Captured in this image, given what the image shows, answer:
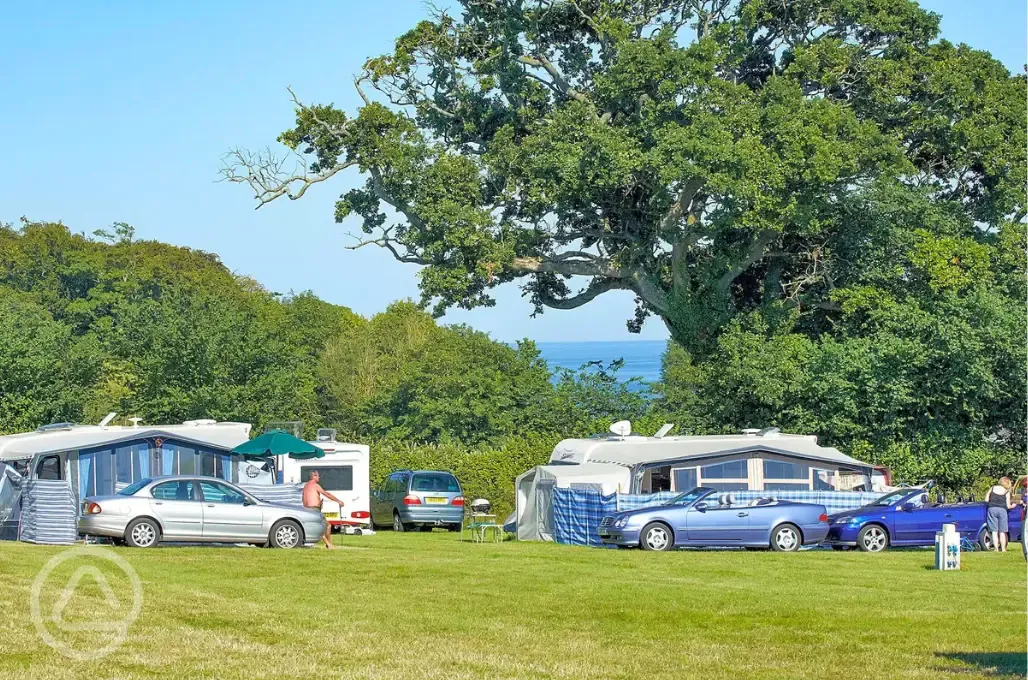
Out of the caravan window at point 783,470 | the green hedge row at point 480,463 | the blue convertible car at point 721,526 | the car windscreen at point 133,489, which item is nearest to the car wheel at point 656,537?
the blue convertible car at point 721,526

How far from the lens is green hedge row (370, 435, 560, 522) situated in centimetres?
4347

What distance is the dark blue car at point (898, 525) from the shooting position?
27.6 metres

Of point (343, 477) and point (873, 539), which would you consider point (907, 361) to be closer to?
point (873, 539)

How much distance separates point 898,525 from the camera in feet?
90.9

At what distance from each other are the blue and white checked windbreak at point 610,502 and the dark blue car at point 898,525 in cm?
64

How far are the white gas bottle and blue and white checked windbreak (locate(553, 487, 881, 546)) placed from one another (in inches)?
213

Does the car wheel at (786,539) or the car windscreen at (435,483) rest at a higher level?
the car windscreen at (435,483)

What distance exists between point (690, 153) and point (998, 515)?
1641 cm

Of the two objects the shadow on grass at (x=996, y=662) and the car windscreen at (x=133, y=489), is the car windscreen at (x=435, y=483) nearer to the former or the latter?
the car windscreen at (x=133, y=489)

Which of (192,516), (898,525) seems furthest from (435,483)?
(898,525)

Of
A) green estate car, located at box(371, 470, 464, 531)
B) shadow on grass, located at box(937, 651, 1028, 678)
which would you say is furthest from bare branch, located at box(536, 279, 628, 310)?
shadow on grass, located at box(937, 651, 1028, 678)

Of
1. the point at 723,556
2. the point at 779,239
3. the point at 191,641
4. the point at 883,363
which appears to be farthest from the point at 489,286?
the point at 191,641

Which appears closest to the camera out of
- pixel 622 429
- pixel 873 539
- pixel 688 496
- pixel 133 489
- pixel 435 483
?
pixel 133 489

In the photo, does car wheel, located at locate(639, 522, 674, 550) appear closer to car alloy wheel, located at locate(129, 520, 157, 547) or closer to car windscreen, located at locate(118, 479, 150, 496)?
car alloy wheel, located at locate(129, 520, 157, 547)
